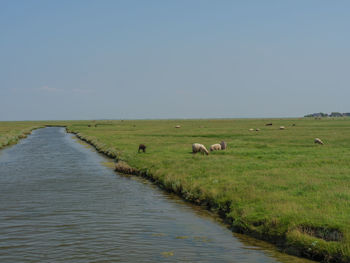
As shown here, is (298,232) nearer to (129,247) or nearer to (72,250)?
(129,247)

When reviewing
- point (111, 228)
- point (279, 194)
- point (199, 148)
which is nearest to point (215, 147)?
point (199, 148)

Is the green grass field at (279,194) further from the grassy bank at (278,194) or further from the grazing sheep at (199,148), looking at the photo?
the grazing sheep at (199,148)

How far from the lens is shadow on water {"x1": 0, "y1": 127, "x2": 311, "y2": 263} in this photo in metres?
12.2

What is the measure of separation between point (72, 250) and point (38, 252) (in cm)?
113

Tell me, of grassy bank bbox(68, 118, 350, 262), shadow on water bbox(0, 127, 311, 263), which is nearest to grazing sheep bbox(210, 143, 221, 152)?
grassy bank bbox(68, 118, 350, 262)

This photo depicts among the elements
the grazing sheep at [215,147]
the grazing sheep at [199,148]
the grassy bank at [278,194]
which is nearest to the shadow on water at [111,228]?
the grassy bank at [278,194]

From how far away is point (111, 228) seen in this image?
15.1 m

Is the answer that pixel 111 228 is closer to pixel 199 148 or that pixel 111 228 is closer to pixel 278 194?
pixel 278 194

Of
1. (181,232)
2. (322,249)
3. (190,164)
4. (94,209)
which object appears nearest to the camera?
(322,249)

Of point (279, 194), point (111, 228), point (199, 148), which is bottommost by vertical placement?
point (111, 228)

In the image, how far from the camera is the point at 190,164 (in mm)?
28250

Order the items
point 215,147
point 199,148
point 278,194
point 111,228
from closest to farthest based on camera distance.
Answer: point 111,228, point 278,194, point 199,148, point 215,147

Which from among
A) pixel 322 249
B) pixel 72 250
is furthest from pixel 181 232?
pixel 322 249

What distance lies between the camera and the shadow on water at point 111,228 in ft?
39.9
